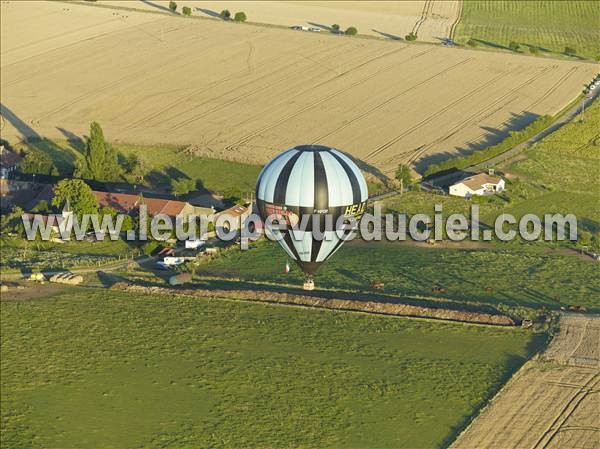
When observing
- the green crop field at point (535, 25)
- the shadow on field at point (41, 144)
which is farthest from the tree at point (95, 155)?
the green crop field at point (535, 25)

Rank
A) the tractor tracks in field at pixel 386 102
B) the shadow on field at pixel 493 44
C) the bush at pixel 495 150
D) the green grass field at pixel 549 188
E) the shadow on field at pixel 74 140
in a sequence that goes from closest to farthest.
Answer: the green grass field at pixel 549 188 < the bush at pixel 495 150 < the shadow on field at pixel 74 140 < the tractor tracks in field at pixel 386 102 < the shadow on field at pixel 493 44

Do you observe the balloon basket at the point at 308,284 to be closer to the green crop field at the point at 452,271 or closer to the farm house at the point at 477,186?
the green crop field at the point at 452,271

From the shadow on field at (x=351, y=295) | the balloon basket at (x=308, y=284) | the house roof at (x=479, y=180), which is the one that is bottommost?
the shadow on field at (x=351, y=295)

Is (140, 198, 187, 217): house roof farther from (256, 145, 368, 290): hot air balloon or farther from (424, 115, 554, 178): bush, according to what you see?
(424, 115, 554, 178): bush

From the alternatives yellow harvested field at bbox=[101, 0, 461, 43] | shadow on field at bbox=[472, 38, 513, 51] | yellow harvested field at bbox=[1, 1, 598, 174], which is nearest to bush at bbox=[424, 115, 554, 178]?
yellow harvested field at bbox=[1, 1, 598, 174]

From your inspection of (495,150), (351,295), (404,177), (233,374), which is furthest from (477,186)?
(233,374)

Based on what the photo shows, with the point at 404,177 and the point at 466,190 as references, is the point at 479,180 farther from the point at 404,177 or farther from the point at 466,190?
the point at 404,177

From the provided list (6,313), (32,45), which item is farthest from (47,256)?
(32,45)
